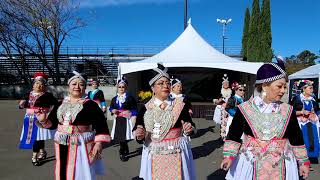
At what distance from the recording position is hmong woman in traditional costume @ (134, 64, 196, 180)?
3652 millimetres

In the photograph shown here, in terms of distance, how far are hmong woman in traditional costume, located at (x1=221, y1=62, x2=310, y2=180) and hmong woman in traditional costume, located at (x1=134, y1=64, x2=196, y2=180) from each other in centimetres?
60

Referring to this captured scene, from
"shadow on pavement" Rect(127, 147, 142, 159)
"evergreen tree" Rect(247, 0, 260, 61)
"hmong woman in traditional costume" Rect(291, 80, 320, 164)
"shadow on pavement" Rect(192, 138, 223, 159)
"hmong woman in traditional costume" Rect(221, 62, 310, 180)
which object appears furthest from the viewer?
"evergreen tree" Rect(247, 0, 260, 61)

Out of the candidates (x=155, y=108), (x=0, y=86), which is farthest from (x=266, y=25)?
(x=155, y=108)

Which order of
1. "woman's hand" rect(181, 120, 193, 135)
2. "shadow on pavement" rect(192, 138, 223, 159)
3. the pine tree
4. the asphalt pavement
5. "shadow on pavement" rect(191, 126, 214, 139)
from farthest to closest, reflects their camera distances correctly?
the pine tree < "shadow on pavement" rect(191, 126, 214, 139) < "shadow on pavement" rect(192, 138, 223, 159) < the asphalt pavement < "woman's hand" rect(181, 120, 193, 135)

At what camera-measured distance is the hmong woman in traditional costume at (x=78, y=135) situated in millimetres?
3844

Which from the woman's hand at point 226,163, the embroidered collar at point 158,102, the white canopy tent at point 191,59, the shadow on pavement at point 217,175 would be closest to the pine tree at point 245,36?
the white canopy tent at point 191,59

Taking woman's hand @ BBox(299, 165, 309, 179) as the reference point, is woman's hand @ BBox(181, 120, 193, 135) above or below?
above

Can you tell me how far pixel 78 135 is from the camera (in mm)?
3863

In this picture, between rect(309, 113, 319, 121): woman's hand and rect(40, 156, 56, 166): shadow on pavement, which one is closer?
rect(309, 113, 319, 121): woman's hand

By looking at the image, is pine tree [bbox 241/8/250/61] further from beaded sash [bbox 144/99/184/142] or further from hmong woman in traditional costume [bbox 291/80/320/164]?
beaded sash [bbox 144/99/184/142]

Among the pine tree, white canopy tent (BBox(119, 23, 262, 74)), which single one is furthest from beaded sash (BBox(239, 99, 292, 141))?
the pine tree

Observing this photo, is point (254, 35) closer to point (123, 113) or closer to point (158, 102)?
point (123, 113)

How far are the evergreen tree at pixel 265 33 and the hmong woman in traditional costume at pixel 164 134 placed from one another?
27.8 metres

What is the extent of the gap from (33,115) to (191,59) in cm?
900
